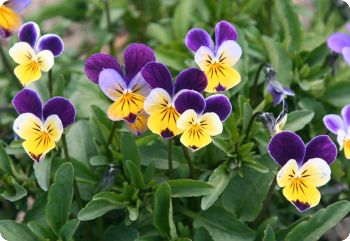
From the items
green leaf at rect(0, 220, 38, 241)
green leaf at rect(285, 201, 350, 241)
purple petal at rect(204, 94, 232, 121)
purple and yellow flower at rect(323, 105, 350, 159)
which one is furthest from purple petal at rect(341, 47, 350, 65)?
green leaf at rect(0, 220, 38, 241)

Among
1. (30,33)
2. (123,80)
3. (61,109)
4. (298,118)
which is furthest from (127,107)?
(298,118)

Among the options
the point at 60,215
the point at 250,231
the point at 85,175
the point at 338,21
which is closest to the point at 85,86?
the point at 85,175

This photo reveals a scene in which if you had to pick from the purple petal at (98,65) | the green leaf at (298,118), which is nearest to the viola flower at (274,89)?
the green leaf at (298,118)

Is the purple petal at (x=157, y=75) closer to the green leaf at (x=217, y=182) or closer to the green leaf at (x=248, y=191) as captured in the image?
the green leaf at (x=217, y=182)

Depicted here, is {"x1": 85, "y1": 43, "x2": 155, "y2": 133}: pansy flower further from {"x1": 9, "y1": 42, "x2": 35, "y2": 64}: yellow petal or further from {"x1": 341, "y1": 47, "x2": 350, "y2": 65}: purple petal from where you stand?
{"x1": 341, "y1": 47, "x2": 350, "y2": 65}: purple petal

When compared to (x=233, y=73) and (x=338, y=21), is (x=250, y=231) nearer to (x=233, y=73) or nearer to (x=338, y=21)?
(x=233, y=73)
